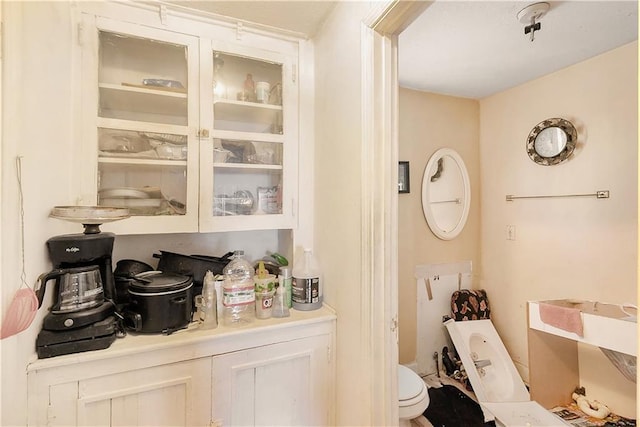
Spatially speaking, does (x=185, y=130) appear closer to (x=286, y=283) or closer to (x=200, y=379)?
(x=286, y=283)

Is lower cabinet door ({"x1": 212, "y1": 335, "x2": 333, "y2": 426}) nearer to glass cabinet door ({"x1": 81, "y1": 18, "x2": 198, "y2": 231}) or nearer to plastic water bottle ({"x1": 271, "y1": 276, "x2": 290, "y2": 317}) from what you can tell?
plastic water bottle ({"x1": 271, "y1": 276, "x2": 290, "y2": 317})

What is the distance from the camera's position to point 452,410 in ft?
6.34

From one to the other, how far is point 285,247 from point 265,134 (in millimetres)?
623

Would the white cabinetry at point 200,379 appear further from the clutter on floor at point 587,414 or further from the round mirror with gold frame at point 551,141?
the round mirror with gold frame at point 551,141

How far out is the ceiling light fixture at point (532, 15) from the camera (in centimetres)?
135

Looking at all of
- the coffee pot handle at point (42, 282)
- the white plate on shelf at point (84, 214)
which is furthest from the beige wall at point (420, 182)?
the coffee pot handle at point (42, 282)

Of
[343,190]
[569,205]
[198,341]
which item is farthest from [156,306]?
[569,205]

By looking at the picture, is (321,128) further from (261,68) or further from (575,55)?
(575,55)

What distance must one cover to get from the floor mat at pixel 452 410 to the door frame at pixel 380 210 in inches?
41.0

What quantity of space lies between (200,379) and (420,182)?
1.95 m

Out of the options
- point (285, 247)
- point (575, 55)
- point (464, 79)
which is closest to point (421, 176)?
point (464, 79)

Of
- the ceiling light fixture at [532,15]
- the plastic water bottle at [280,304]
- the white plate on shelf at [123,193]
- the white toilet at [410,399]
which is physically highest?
the ceiling light fixture at [532,15]

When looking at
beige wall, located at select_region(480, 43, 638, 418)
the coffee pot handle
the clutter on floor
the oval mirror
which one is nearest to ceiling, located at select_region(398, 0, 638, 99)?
beige wall, located at select_region(480, 43, 638, 418)

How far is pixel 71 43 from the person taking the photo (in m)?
1.15
